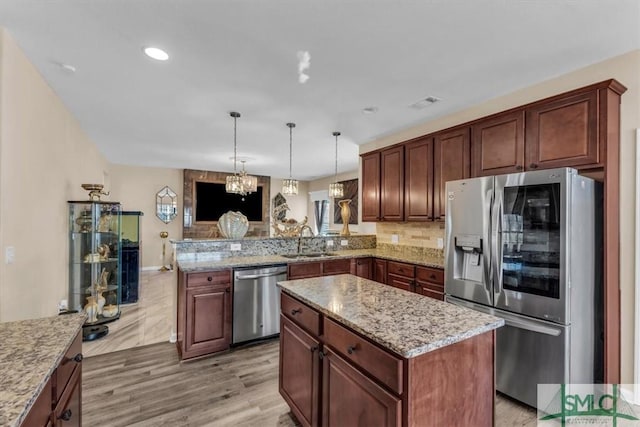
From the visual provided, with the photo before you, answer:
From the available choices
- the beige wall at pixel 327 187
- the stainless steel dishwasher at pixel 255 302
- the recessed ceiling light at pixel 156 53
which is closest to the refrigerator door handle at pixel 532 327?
the stainless steel dishwasher at pixel 255 302

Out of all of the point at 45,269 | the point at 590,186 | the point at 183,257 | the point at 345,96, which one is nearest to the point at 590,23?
the point at 590,186

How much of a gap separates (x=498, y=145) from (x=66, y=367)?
3410mm

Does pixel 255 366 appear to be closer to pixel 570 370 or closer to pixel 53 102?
pixel 570 370

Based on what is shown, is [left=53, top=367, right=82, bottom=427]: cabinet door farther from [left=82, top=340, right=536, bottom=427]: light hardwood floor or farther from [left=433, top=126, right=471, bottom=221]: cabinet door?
[left=433, top=126, right=471, bottom=221]: cabinet door

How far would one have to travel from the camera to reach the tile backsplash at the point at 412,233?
3824 millimetres

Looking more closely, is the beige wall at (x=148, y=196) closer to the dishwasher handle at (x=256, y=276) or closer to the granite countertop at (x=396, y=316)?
the dishwasher handle at (x=256, y=276)

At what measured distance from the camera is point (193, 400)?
2236 mm

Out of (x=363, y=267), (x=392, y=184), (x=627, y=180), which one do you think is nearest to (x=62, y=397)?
(x=363, y=267)

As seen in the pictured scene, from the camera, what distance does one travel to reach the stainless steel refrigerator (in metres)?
2.02

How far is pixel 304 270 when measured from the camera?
344 cm

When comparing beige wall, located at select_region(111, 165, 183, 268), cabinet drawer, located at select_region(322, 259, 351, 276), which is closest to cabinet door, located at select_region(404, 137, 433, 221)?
cabinet drawer, located at select_region(322, 259, 351, 276)

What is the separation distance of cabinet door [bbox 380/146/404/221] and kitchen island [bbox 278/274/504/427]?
2.29 meters

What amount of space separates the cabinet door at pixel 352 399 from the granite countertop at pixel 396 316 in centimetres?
20

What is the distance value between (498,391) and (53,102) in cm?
479
